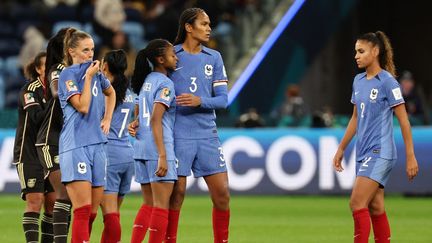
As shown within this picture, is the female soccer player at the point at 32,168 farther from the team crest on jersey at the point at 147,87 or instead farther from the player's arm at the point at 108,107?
the team crest on jersey at the point at 147,87

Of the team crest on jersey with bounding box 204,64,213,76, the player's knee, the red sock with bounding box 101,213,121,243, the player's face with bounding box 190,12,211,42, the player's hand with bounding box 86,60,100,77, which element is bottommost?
the red sock with bounding box 101,213,121,243

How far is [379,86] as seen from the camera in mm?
9969

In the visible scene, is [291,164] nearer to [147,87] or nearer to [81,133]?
[147,87]

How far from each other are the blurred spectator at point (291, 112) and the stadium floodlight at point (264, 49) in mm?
824

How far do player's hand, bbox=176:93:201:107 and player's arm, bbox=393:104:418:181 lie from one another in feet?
5.67

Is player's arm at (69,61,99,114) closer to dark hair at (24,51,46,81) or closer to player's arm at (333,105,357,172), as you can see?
dark hair at (24,51,46,81)

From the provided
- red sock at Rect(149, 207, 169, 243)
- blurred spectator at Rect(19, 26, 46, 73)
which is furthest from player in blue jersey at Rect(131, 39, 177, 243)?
blurred spectator at Rect(19, 26, 46, 73)

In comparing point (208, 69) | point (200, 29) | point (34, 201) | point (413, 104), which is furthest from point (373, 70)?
point (413, 104)

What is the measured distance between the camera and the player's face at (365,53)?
1008 cm

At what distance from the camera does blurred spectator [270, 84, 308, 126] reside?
19781 millimetres

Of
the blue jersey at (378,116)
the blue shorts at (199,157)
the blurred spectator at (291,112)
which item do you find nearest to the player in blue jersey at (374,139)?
the blue jersey at (378,116)

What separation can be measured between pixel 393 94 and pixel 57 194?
9.91ft

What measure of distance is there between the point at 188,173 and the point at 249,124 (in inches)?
355

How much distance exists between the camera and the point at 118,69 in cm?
1062
